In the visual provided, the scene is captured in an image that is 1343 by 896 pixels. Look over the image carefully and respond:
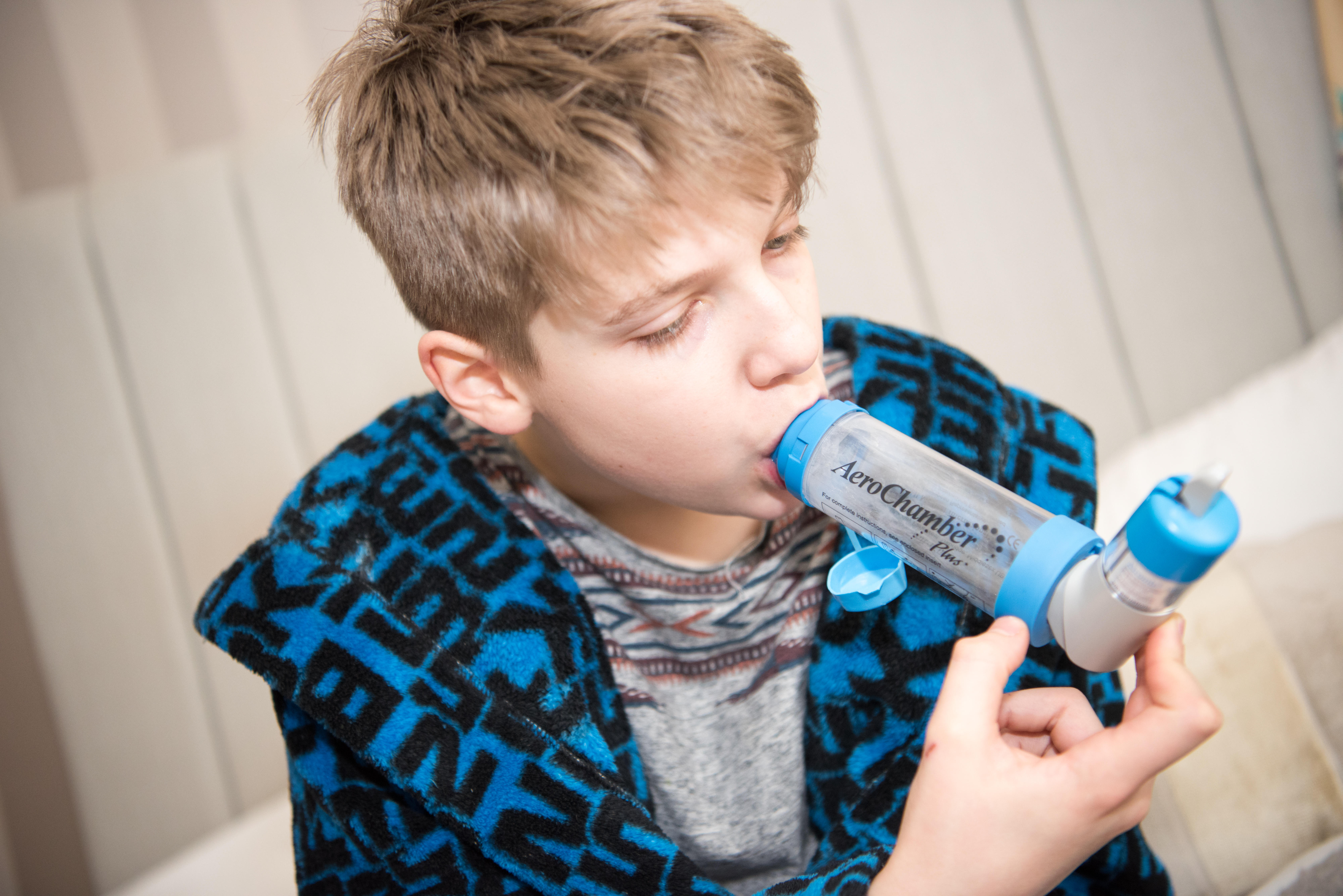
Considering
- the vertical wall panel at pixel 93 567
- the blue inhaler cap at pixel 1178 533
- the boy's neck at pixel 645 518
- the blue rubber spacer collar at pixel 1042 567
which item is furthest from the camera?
the vertical wall panel at pixel 93 567

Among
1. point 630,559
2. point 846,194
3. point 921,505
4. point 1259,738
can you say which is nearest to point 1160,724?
point 921,505

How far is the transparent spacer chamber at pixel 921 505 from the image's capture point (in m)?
0.54

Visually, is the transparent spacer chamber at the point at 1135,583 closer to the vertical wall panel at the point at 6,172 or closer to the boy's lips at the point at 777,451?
the boy's lips at the point at 777,451

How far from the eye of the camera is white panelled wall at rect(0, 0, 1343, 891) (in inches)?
46.3

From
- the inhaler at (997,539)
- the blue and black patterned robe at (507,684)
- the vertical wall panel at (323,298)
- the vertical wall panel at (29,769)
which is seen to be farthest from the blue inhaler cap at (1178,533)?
the vertical wall panel at (29,769)

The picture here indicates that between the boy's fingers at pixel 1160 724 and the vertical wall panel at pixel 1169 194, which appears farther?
the vertical wall panel at pixel 1169 194

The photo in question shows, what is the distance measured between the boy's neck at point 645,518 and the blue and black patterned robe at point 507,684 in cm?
8

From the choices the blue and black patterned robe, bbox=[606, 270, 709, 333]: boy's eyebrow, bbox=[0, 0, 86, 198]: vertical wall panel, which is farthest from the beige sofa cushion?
bbox=[0, 0, 86, 198]: vertical wall panel

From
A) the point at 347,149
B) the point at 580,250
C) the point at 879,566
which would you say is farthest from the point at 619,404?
the point at 347,149

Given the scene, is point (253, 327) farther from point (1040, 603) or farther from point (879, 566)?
point (1040, 603)

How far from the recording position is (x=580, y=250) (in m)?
0.59

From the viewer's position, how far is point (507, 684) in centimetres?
73

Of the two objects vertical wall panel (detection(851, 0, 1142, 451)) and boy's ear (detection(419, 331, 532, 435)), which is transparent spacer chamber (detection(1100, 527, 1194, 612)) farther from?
vertical wall panel (detection(851, 0, 1142, 451))

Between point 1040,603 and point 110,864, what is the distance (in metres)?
1.47
